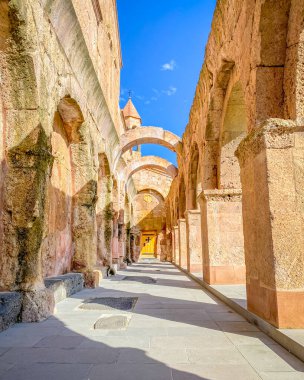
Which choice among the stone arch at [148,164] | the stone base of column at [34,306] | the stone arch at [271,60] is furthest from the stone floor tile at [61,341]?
the stone arch at [148,164]

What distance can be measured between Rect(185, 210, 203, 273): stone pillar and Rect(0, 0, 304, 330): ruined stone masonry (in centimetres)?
274

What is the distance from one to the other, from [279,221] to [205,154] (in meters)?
4.80

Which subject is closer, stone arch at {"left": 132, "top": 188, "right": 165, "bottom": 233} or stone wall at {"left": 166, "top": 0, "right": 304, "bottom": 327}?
stone wall at {"left": 166, "top": 0, "right": 304, "bottom": 327}

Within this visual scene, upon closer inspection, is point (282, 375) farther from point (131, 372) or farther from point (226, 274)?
point (226, 274)

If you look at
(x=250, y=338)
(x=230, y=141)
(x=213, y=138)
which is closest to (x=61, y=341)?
(x=250, y=338)

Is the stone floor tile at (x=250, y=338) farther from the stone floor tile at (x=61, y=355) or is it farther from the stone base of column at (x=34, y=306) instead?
the stone base of column at (x=34, y=306)

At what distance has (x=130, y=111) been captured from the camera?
3641 cm

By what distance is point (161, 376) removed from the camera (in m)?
2.21

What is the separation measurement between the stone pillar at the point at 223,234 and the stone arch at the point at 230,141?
47 cm

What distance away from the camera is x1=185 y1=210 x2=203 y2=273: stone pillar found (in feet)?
33.3

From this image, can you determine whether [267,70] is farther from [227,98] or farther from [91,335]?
[91,335]

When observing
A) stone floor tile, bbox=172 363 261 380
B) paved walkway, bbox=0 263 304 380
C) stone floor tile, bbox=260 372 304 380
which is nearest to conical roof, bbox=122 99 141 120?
paved walkway, bbox=0 263 304 380

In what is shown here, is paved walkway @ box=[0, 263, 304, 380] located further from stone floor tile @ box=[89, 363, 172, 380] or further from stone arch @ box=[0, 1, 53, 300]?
stone arch @ box=[0, 1, 53, 300]

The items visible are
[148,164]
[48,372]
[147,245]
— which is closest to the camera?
[48,372]
